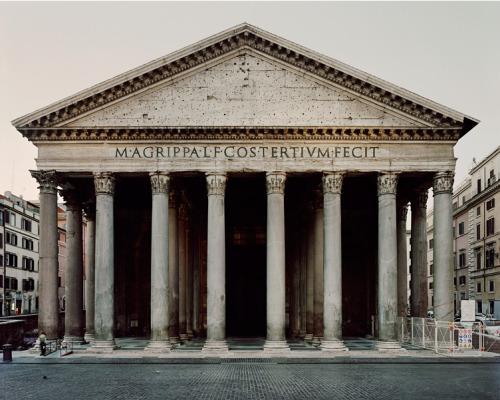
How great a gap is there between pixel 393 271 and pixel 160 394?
13.5 meters

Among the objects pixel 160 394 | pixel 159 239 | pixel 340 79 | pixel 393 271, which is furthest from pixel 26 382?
pixel 340 79

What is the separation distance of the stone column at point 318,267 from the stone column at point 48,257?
11847 millimetres

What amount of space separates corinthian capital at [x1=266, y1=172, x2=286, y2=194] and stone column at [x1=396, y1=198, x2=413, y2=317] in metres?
8.54

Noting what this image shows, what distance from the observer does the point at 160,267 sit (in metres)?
26.4

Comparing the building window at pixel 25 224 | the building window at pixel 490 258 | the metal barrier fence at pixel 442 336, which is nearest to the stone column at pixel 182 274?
the metal barrier fence at pixel 442 336

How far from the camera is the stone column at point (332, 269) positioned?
85.9 ft

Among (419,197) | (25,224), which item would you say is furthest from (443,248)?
(25,224)

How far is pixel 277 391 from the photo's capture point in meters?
16.6

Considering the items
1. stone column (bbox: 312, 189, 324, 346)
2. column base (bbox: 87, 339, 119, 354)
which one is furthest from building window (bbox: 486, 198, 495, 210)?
column base (bbox: 87, 339, 119, 354)

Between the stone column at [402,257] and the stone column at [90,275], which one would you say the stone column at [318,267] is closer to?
the stone column at [402,257]

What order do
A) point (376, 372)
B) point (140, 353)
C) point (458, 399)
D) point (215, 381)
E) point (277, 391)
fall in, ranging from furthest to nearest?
point (140, 353)
point (376, 372)
point (215, 381)
point (277, 391)
point (458, 399)

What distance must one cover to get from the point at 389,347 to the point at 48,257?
14954mm

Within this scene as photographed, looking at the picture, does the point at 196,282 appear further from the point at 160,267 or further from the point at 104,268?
the point at 104,268

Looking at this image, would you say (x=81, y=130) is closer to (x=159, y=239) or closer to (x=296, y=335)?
(x=159, y=239)
